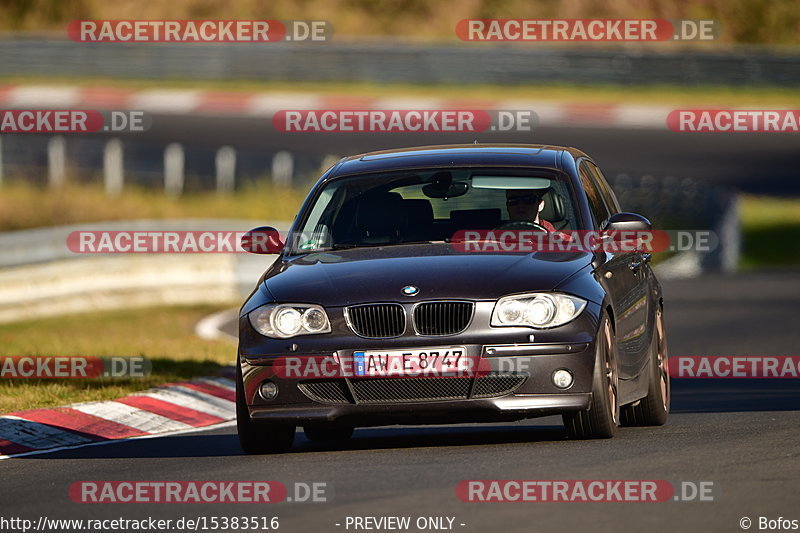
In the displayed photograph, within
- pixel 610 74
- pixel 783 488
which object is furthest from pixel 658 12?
pixel 783 488

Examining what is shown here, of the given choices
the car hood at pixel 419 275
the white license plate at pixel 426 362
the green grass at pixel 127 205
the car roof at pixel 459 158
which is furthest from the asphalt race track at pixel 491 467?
the green grass at pixel 127 205

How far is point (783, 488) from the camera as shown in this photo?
7.20 metres

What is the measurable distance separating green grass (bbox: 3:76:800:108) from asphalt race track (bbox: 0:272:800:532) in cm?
2805

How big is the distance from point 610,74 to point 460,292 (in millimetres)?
32474

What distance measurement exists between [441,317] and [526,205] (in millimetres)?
1347

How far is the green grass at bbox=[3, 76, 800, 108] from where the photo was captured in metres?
39.6

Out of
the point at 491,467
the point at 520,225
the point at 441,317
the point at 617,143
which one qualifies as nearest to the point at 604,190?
the point at 520,225

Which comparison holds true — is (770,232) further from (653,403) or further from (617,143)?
(653,403)

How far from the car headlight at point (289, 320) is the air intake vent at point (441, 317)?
1.58 feet

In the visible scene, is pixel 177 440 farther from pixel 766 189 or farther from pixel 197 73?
pixel 197 73

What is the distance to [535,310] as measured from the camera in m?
8.77

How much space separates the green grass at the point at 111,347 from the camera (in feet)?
39.7

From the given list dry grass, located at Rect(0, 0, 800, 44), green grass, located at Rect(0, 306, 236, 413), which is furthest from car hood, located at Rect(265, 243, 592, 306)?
dry grass, located at Rect(0, 0, 800, 44)

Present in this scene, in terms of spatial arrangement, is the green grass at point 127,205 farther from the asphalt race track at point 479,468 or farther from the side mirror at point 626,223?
the side mirror at point 626,223
